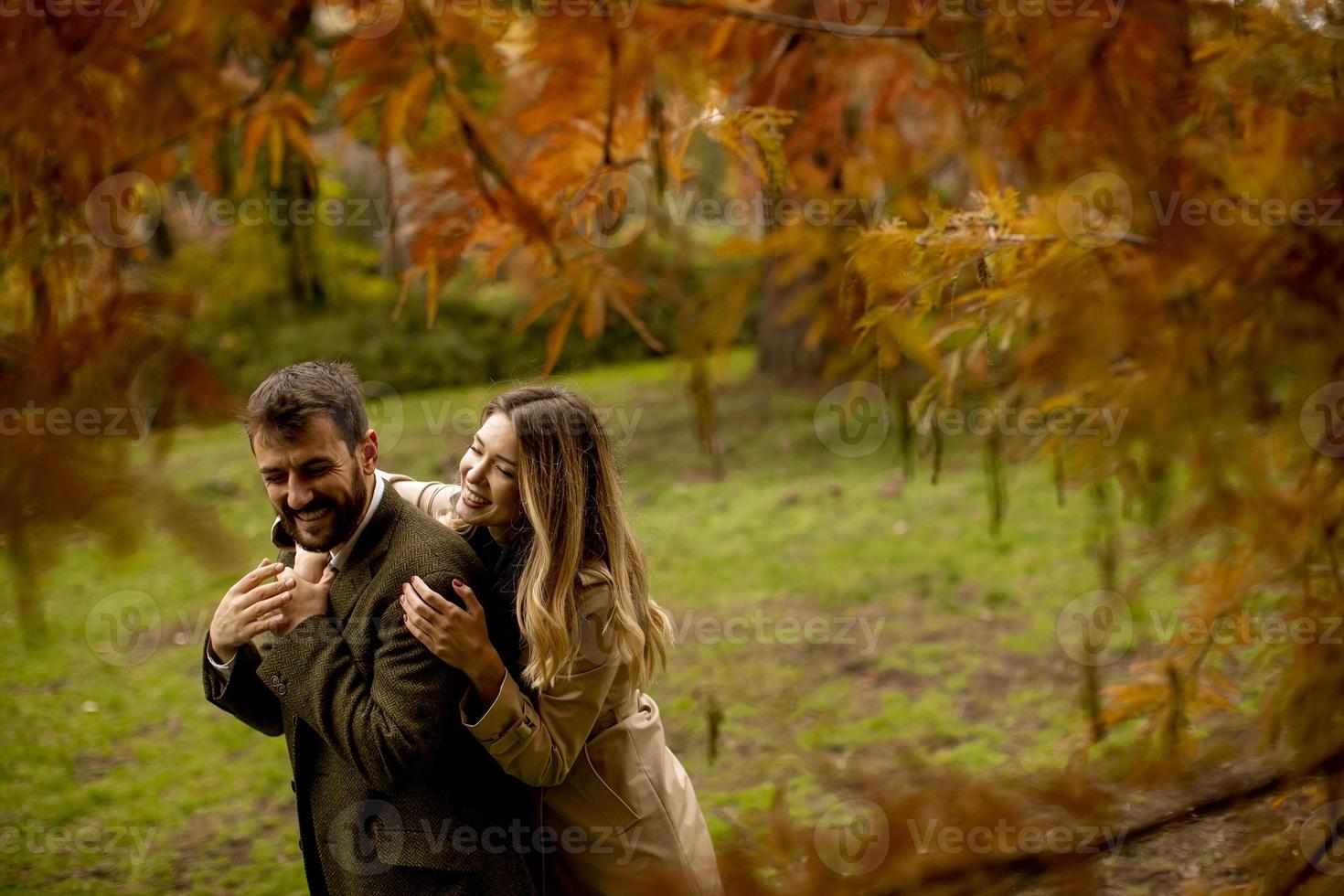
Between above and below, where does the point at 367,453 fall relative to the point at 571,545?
above

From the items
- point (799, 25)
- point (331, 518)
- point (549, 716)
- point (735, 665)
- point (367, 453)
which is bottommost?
point (735, 665)

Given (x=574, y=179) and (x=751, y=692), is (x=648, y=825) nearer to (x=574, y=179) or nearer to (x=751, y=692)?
(x=574, y=179)

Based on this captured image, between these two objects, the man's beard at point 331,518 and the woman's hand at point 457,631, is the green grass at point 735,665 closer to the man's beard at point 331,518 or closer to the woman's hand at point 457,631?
the woman's hand at point 457,631

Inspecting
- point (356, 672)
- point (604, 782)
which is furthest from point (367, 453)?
point (604, 782)

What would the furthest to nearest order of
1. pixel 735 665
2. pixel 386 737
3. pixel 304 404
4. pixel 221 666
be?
pixel 735 665, pixel 221 666, pixel 304 404, pixel 386 737

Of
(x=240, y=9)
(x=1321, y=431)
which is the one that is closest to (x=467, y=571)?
(x=240, y=9)

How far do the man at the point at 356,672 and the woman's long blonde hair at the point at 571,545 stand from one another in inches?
6.8

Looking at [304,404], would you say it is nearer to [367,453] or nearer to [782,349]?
[367,453]

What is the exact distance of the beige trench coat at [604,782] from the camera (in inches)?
86.2

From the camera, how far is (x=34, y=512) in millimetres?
1164

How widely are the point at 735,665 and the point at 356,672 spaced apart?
4.42 m

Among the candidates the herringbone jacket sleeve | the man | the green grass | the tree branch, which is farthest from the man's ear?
the tree branch

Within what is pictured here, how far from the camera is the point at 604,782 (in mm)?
2322

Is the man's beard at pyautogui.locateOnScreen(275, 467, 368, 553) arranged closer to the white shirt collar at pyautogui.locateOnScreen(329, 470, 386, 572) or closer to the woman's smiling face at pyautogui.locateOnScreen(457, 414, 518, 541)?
the white shirt collar at pyautogui.locateOnScreen(329, 470, 386, 572)
